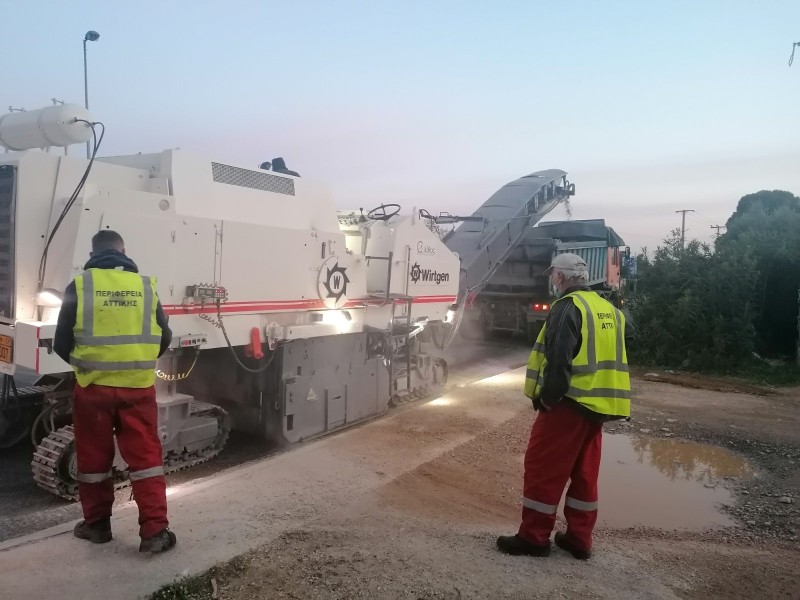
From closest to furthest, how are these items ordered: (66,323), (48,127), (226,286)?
(66,323) < (48,127) < (226,286)

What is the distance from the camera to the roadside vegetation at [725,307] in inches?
442

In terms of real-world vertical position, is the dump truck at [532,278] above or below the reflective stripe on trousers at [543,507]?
above

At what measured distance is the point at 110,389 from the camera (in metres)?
3.37

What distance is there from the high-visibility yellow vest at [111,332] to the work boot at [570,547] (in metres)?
2.60

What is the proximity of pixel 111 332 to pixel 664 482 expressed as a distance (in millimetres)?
4777

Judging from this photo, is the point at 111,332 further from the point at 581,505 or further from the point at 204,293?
the point at 581,505

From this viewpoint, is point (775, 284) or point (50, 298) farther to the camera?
point (775, 284)

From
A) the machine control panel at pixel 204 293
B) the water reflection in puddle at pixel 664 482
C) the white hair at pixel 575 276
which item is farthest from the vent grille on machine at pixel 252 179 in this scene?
the water reflection in puddle at pixel 664 482

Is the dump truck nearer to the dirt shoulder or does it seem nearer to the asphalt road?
the asphalt road

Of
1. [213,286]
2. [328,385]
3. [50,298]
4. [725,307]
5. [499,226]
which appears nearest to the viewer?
[50,298]

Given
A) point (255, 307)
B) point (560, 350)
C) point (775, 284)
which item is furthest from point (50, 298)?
point (775, 284)

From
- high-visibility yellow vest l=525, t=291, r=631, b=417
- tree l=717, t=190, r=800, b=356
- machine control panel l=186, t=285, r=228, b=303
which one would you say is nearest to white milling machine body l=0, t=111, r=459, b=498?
machine control panel l=186, t=285, r=228, b=303

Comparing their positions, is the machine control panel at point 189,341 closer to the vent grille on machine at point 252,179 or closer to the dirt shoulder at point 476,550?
the vent grille on machine at point 252,179

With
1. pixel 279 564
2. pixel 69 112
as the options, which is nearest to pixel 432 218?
pixel 69 112
